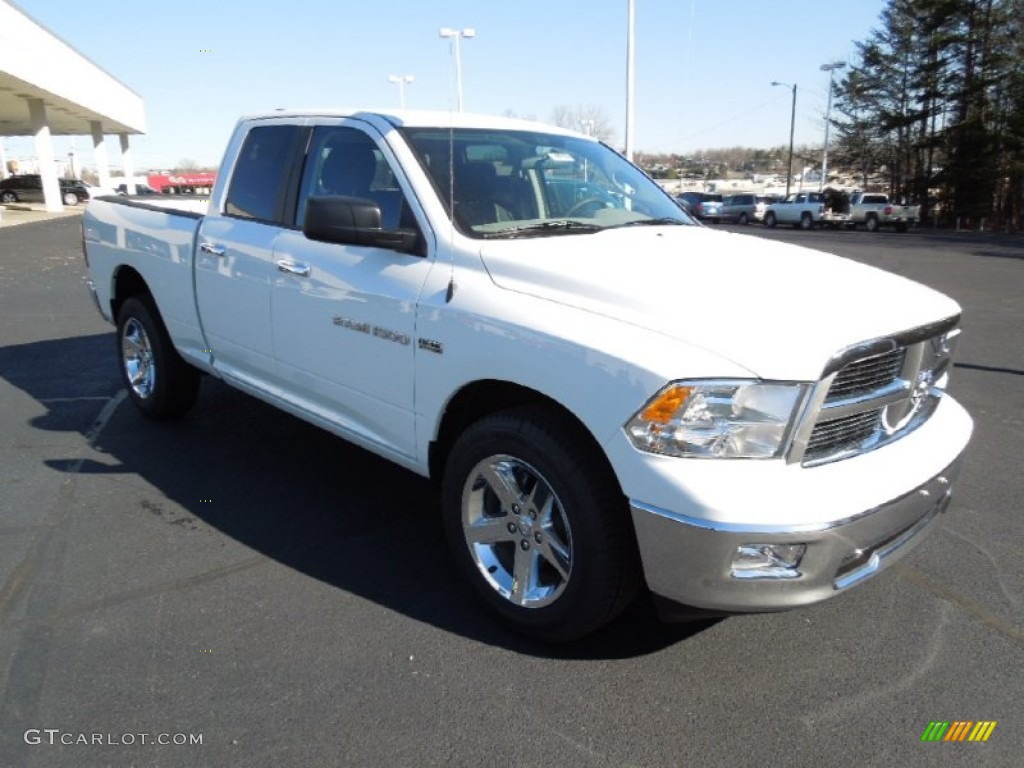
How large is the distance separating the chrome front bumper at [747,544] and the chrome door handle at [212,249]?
302 centimetres

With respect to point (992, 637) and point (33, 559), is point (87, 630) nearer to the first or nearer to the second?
point (33, 559)

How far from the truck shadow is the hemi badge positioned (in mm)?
1061

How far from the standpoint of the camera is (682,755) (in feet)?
7.98

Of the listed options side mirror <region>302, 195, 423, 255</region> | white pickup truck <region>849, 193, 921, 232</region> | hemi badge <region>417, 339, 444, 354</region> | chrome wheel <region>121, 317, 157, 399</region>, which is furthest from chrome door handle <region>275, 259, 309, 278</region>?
white pickup truck <region>849, 193, 921, 232</region>

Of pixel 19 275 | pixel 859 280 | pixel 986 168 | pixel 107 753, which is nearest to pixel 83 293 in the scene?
pixel 19 275

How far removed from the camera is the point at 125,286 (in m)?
5.84

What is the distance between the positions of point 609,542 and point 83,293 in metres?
12.2

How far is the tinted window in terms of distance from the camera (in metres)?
4.25

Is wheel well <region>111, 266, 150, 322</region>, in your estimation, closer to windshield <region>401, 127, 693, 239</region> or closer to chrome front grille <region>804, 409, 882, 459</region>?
windshield <region>401, 127, 693, 239</region>

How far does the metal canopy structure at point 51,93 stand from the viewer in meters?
28.2

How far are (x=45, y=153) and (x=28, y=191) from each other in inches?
520

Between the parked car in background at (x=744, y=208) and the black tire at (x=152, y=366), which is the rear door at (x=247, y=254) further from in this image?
the parked car in background at (x=744, y=208)

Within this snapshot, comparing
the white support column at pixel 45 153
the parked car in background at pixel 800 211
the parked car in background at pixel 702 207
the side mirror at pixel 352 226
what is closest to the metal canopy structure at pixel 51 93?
the white support column at pixel 45 153

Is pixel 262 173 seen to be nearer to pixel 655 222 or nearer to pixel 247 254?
pixel 247 254
